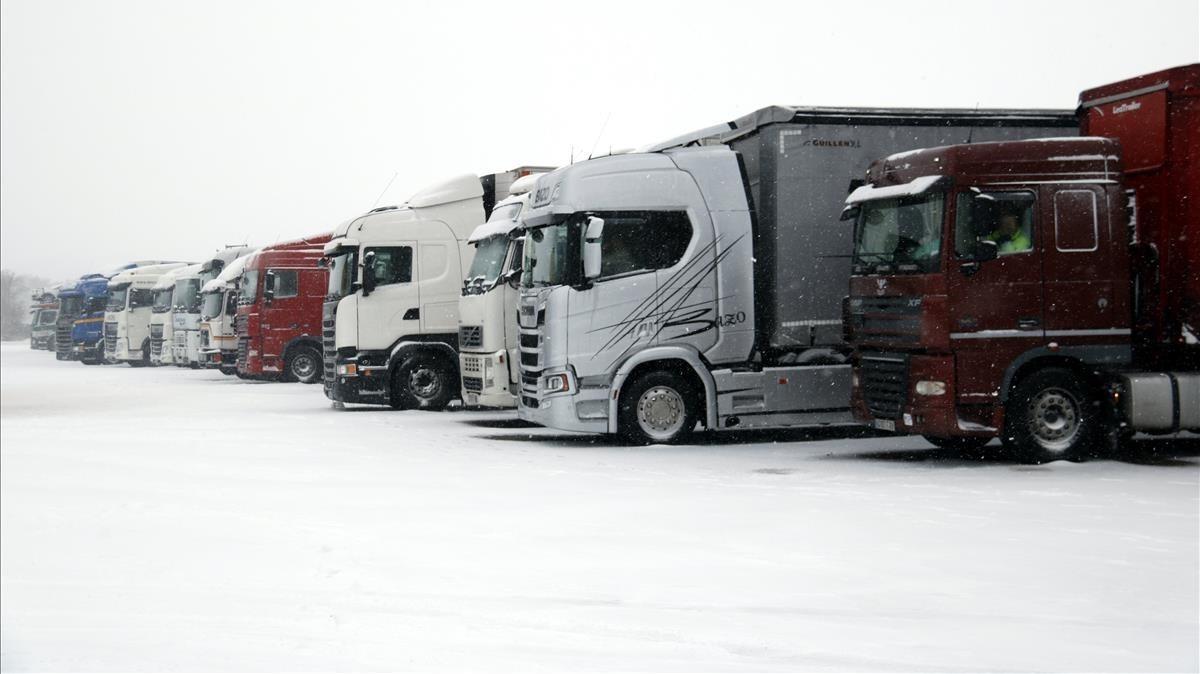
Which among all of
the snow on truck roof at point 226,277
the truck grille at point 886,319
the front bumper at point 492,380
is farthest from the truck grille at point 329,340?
the truck grille at point 886,319

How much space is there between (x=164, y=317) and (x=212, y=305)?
5.13m

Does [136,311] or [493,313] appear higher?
[136,311]

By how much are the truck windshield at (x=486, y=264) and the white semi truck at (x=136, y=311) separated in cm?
2050

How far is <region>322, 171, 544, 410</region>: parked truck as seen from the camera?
19.5 meters

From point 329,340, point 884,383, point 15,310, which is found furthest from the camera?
point 329,340

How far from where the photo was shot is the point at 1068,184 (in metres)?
12.1

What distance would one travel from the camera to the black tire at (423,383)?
64.5 ft

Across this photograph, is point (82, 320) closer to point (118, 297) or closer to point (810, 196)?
point (118, 297)

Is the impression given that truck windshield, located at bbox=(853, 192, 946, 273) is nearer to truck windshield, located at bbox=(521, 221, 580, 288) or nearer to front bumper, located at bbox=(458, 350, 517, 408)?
truck windshield, located at bbox=(521, 221, 580, 288)

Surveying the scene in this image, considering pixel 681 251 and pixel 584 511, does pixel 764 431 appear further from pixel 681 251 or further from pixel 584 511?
pixel 584 511

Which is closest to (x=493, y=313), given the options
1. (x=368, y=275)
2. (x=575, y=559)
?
(x=368, y=275)

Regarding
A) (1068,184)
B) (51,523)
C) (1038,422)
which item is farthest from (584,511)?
(1068,184)

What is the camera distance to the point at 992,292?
1199cm

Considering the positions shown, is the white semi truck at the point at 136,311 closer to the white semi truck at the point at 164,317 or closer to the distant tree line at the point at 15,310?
the white semi truck at the point at 164,317
